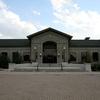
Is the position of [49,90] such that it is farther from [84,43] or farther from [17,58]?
[84,43]

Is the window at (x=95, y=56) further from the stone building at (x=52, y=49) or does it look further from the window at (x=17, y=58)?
the window at (x=17, y=58)

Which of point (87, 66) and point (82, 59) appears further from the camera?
point (82, 59)

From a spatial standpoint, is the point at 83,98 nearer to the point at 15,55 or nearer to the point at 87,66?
the point at 87,66

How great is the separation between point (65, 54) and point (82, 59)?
15.2 feet

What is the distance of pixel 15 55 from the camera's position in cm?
5034

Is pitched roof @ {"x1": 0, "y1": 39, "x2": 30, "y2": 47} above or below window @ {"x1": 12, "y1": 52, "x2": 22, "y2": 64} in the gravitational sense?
above

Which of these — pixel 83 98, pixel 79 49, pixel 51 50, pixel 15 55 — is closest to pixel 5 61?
pixel 15 55

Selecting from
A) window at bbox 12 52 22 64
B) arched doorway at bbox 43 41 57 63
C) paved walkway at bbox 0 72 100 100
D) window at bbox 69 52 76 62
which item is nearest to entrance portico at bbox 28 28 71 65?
arched doorway at bbox 43 41 57 63

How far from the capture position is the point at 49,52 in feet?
169

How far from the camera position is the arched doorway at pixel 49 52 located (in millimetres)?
51219

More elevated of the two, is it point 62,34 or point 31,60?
point 62,34

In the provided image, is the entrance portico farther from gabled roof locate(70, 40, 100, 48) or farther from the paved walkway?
the paved walkway

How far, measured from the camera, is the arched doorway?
51.2 m

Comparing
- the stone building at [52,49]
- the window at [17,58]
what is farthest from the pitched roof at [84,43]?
the window at [17,58]
